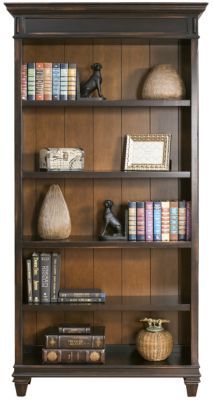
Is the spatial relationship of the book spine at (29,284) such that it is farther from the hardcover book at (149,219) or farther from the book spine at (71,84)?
the book spine at (71,84)

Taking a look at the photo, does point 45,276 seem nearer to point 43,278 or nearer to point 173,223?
point 43,278

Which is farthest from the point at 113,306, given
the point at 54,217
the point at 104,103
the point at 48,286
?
the point at 104,103

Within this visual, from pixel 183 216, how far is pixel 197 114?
2.05ft

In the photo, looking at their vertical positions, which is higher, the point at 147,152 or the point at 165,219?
the point at 147,152

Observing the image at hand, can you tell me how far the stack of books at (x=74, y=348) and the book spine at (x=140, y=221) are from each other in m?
0.65

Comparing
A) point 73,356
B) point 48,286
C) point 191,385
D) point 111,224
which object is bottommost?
point 191,385

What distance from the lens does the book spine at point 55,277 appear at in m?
4.20

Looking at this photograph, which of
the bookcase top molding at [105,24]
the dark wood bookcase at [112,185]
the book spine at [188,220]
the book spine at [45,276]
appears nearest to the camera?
the bookcase top molding at [105,24]

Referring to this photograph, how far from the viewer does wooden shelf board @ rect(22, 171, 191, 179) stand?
4.04 m

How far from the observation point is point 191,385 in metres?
4.06

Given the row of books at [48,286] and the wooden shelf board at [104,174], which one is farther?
the row of books at [48,286]

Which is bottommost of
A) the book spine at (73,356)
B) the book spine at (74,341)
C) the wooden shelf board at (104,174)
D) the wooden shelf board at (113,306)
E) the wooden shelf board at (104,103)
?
the book spine at (73,356)

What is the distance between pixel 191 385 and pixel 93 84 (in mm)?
1929

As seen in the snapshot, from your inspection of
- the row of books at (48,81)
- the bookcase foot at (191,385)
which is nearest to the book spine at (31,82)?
the row of books at (48,81)
